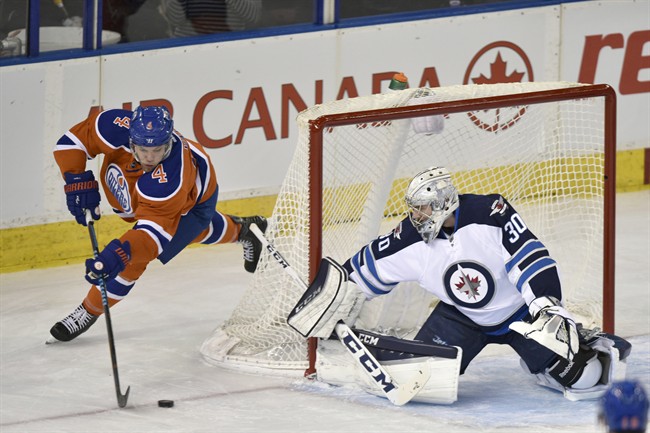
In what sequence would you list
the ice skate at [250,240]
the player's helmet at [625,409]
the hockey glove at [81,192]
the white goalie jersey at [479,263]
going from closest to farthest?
the player's helmet at [625,409], the white goalie jersey at [479,263], the hockey glove at [81,192], the ice skate at [250,240]

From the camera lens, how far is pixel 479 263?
4422 mm

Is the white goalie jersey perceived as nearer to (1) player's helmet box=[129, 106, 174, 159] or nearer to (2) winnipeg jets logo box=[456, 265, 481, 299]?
(2) winnipeg jets logo box=[456, 265, 481, 299]

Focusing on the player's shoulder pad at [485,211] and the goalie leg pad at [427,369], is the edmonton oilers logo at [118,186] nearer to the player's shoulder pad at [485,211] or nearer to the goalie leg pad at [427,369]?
the goalie leg pad at [427,369]

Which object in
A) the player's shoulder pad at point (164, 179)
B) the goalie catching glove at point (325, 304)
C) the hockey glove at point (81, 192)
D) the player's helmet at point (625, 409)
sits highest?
the player's shoulder pad at point (164, 179)

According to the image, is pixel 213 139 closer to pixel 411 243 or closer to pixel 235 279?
pixel 235 279

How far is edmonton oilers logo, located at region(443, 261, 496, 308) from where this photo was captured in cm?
443

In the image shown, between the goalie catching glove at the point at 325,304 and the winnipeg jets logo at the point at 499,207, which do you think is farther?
the goalie catching glove at the point at 325,304

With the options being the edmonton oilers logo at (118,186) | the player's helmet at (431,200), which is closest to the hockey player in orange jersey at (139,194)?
the edmonton oilers logo at (118,186)

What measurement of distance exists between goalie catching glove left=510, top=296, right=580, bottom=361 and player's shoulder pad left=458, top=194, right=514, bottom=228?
302mm

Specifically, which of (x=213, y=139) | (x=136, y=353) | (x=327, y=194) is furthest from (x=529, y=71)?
(x=136, y=353)

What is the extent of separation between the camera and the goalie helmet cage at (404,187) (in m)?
4.83

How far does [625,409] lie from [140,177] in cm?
267

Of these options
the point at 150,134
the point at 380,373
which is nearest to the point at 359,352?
the point at 380,373

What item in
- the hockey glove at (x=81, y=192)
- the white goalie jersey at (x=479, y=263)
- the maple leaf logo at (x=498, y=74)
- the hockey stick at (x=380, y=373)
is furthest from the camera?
the maple leaf logo at (x=498, y=74)
